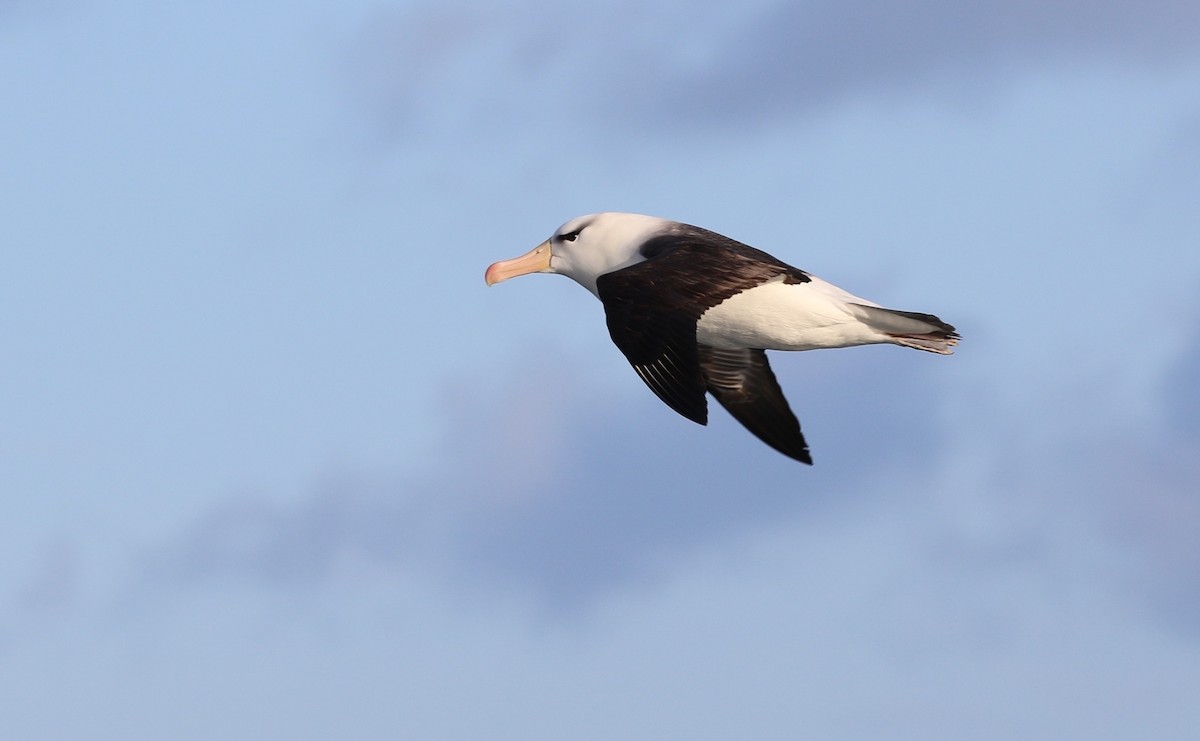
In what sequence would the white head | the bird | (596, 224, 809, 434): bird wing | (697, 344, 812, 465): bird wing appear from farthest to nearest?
1. (697, 344, 812, 465): bird wing
2. the white head
3. the bird
4. (596, 224, 809, 434): bird wing

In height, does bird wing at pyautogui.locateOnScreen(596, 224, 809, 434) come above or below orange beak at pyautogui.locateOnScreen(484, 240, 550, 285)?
below

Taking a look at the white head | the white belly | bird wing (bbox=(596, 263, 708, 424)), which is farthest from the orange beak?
bird wing (bbox=(596, 263, 708, 424))

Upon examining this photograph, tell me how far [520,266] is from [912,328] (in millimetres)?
3896

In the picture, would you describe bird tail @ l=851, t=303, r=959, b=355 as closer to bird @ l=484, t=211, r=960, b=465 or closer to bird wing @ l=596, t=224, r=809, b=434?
bird @ l=484, t=211, r=960, b=465

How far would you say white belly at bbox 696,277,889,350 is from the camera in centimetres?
1489

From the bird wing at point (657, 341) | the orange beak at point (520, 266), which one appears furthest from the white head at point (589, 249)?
the bird wing at point (657, 341)

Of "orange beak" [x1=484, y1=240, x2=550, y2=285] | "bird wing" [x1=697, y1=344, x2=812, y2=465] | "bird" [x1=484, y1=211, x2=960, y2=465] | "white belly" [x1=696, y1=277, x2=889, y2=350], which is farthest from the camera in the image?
"orange beak" [x1=484, y1=240, x2=550, y2=285]

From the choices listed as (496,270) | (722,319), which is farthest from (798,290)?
(496,270)

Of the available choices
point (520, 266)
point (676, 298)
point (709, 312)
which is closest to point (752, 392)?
point (709, 312)

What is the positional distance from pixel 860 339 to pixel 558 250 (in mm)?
3173

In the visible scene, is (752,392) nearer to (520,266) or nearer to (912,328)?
(912,328)

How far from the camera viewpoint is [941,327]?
49.4 feet

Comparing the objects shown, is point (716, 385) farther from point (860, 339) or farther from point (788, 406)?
point (860, 339)

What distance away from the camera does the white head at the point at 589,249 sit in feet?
53.0
